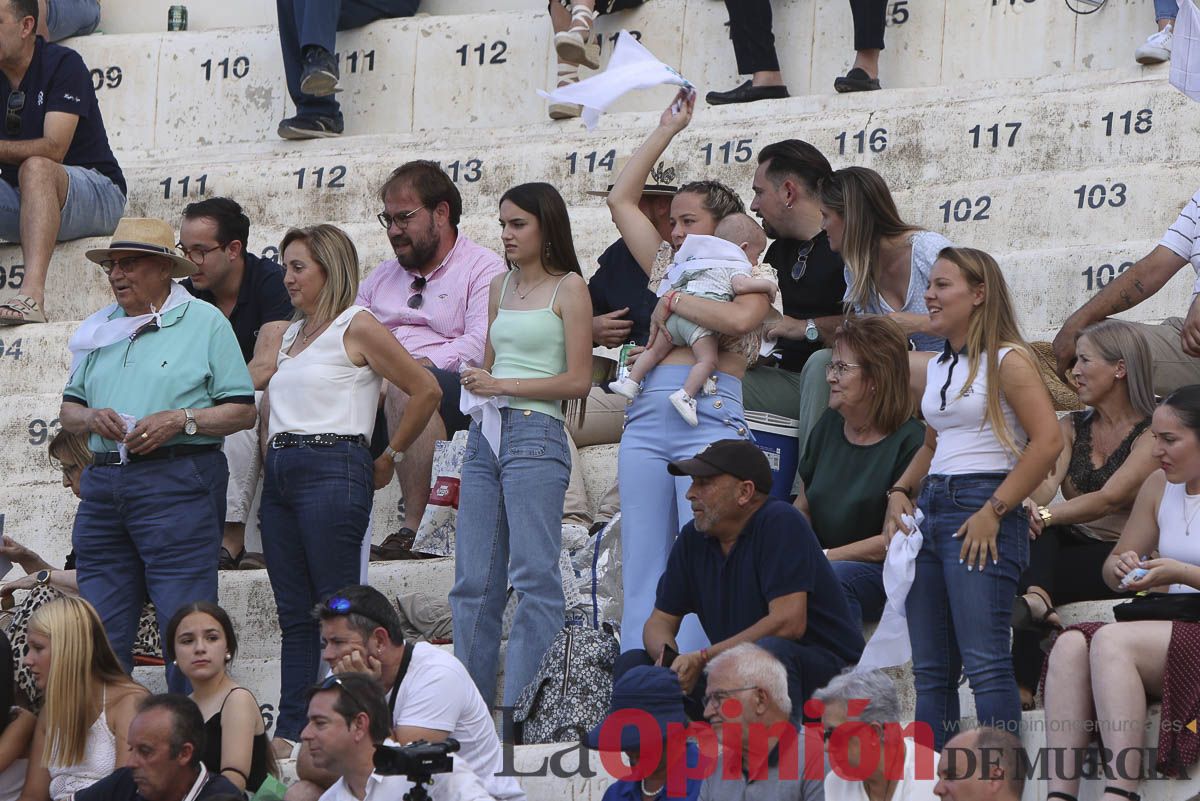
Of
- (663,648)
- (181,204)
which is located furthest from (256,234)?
(663,648)

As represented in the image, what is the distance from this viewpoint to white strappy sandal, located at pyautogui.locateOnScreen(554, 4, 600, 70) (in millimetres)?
9867

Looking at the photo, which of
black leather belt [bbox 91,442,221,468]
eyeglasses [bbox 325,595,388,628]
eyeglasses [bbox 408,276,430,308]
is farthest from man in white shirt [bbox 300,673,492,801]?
eyeglasses [bbox 408,276,430,308]

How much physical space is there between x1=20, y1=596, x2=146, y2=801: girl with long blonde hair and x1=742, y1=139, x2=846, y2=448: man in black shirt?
7.76ft

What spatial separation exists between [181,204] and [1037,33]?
4127 mm

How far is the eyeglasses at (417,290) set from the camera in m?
8.13

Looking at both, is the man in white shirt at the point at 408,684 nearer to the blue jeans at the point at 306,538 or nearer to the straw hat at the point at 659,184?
the blue jeans at the point at 306,538

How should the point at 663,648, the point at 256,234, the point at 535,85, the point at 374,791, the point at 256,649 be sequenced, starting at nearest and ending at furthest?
the point at 374,791, the point at 663,648, the point at 256,649, the point at 256,234, the point at 535,85

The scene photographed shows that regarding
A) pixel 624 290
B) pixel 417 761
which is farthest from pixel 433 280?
pixel 417 761

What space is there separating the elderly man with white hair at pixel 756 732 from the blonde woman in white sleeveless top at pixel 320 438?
1623mm

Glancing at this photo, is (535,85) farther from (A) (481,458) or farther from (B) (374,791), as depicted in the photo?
(B) (374,791)

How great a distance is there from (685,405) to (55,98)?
4.23m

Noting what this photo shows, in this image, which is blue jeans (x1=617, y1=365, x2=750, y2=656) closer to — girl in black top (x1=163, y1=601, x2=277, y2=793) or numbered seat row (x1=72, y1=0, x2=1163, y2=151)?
girl in black top (x1=163, y1=601, x2=277, y2=793)

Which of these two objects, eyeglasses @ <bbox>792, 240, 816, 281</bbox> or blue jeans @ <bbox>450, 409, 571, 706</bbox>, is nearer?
blue jeans @ <bbox>450, 409, 571, 706</bbox>

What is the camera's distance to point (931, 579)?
233 inches
